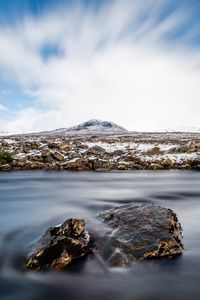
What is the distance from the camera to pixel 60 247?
8.34 meters

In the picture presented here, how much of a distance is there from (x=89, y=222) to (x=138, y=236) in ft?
9.71

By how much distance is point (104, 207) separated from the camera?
15.2m

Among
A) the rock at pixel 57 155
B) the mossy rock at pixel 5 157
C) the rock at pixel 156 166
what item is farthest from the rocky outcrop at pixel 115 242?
the mossy rock at pixel 5 157

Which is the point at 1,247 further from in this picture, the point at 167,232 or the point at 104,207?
the point at 104,207

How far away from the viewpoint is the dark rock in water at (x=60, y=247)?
314 inches

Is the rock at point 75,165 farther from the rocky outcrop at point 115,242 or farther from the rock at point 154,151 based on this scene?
the rocky outcrop at point 115,242

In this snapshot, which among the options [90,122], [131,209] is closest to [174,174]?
[131,209]

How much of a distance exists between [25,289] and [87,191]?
13466mm

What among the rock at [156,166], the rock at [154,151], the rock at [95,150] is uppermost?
the rock at [95,150]

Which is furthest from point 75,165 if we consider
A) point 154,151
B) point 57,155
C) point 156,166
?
point 154,151

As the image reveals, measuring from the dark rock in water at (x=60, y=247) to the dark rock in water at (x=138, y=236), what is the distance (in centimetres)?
51

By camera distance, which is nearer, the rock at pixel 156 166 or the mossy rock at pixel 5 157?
the rock at pixel 156 166

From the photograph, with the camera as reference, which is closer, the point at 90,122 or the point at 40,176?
the point at 40,176

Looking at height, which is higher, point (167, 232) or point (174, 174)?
point (167, 232)
